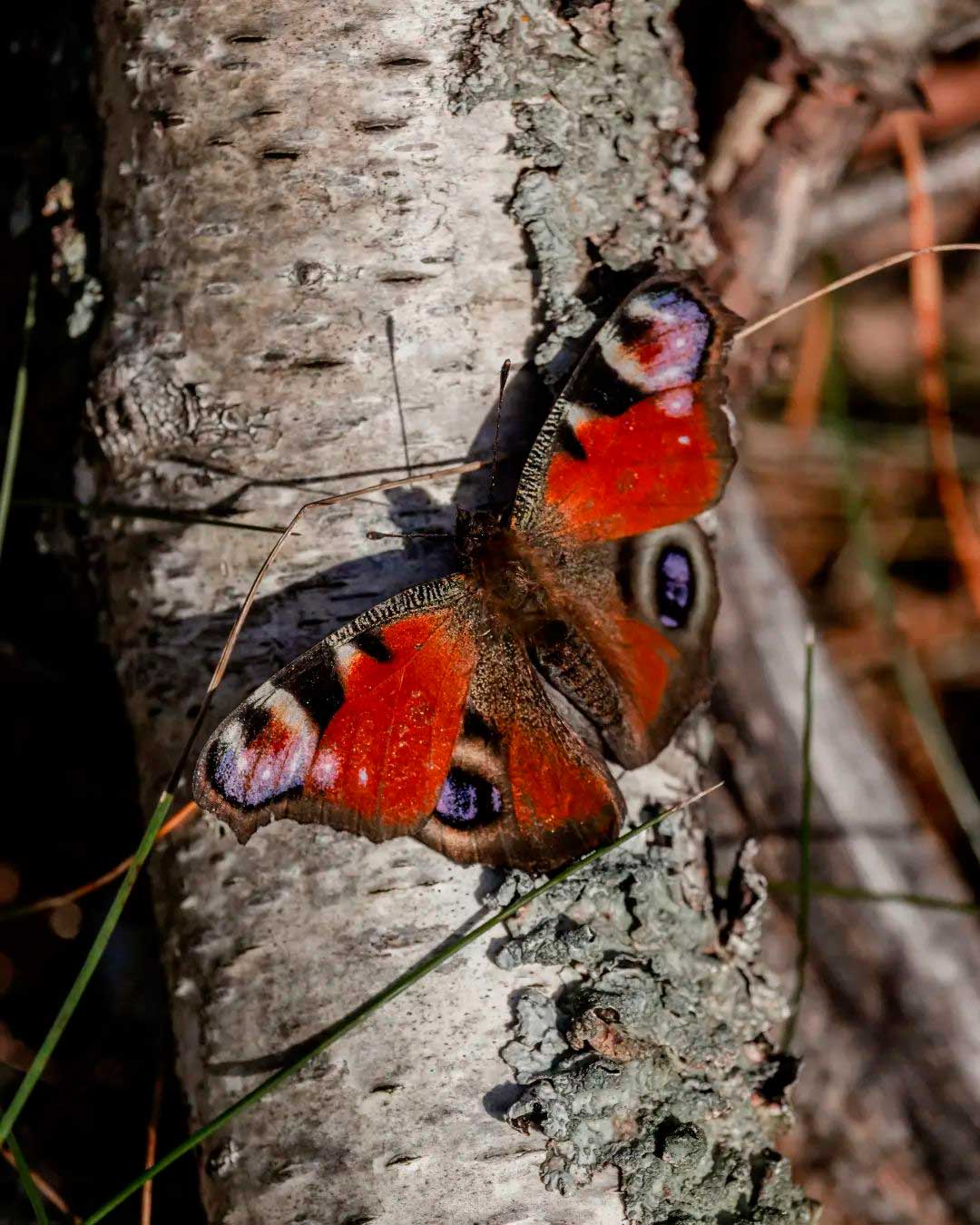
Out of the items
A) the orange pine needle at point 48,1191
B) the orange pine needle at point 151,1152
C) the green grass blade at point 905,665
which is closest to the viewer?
the orange pine needle at point 151,1152

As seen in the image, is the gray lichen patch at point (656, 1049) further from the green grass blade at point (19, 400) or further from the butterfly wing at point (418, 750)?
the green grass blade at point (19, 400)

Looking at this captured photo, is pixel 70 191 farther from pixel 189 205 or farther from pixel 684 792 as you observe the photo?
pixel 684 792

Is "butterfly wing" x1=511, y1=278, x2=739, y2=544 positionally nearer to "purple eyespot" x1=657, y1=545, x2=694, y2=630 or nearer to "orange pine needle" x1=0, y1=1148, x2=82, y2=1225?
"purple eyespot" x1=657, y1=545, x2=694, y2=630

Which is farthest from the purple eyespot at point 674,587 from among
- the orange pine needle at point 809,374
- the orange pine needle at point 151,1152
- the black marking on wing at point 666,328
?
the orange pine needle at point 809,374

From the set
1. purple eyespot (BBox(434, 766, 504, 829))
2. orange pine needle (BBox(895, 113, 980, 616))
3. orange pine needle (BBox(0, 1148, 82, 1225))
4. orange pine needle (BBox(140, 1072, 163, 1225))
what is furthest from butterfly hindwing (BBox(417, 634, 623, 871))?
orange pine needle (BBox(895, 113, 980, 616))

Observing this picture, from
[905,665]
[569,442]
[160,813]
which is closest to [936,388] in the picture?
[905,665]

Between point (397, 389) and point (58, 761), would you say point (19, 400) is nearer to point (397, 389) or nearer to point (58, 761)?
point (397, 389)
